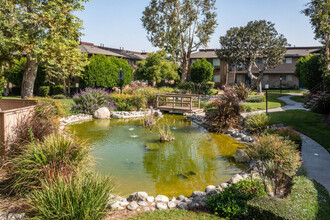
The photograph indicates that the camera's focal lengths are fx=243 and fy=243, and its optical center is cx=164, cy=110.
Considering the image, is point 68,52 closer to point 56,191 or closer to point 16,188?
point 16,188

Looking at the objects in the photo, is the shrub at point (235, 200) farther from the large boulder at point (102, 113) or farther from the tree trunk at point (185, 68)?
the tree trunk at point (185, 68)

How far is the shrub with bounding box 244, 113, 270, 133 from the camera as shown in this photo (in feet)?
36.3

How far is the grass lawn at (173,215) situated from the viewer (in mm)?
4152

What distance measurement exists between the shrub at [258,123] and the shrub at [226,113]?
0.97 metres

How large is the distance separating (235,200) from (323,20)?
46.5 ft

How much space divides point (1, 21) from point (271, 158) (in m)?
14.6

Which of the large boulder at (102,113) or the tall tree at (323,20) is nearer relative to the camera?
the tall tree at (323,20)

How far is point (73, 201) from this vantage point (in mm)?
3574

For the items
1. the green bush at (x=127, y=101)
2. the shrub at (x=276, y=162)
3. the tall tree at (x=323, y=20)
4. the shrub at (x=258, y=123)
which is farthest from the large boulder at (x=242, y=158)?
the green bush at (x=127, y=101)

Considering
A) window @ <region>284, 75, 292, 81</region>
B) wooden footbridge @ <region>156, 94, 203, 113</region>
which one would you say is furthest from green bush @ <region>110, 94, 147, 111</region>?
window @ <region>284, 75, 292, 81</region>

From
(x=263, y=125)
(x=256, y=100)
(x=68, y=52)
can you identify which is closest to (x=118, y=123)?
(x=68, y=52)

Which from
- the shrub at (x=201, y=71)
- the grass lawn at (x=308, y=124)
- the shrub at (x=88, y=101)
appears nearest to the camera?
the grass lawn at (x=308, y=124)

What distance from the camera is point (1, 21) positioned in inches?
509

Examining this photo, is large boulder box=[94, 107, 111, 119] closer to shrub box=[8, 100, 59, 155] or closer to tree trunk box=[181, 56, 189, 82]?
shrub box=[8, 100, 59, 155]
